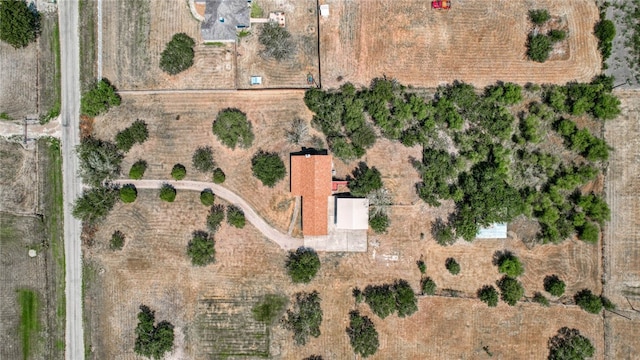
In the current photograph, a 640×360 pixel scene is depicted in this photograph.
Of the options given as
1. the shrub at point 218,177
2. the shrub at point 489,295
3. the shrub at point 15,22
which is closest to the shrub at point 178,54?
the shrub at point 218,177

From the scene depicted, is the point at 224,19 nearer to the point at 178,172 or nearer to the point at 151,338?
the point at 178,172

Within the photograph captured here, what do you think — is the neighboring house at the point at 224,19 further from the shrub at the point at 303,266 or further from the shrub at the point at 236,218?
the shrub at the point at 303,266

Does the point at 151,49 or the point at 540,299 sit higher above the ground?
the point at 151,49

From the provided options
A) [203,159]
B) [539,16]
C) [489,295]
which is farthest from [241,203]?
[539,16]

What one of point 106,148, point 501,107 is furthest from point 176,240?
point 501,107

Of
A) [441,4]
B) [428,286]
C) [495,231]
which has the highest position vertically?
[441,4]

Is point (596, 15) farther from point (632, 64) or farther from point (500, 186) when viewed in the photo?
point (500, 186)
